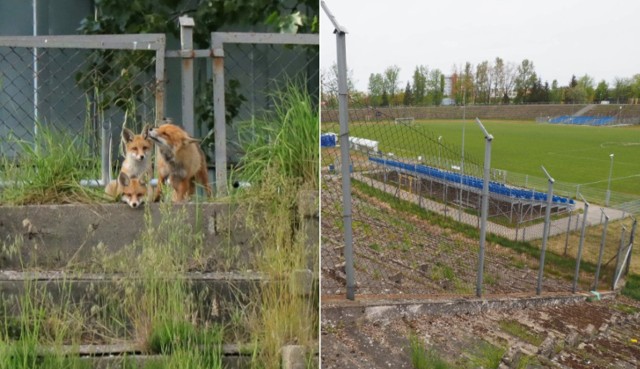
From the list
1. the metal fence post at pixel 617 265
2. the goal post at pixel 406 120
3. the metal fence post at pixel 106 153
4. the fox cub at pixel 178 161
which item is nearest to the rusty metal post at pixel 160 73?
the fox cub at pixel 178 161

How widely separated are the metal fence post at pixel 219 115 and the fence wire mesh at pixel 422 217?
52.3 inches

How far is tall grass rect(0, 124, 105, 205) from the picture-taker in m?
2.76

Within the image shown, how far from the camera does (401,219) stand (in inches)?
56.7

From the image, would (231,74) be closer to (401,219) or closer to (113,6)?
(113,6)

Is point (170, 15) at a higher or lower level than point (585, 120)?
higher

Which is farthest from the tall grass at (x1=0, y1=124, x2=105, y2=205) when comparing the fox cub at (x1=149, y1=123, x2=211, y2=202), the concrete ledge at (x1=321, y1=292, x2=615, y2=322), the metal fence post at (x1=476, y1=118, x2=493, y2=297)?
the metal fence post at (x1=476, y1=118, x2=493, y2=297)

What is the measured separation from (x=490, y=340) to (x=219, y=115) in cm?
166

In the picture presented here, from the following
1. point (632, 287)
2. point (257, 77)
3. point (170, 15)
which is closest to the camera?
point (632, 287)

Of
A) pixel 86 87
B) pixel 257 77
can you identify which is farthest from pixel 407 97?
pixel 86 87

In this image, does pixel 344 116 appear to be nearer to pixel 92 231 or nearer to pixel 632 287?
pixel 632 287

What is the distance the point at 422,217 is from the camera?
1434mm

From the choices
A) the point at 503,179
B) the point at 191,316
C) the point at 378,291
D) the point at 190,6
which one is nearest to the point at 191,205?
the point at 191,316

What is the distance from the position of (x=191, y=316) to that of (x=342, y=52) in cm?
137

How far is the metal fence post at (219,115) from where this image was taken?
2.71 metres
